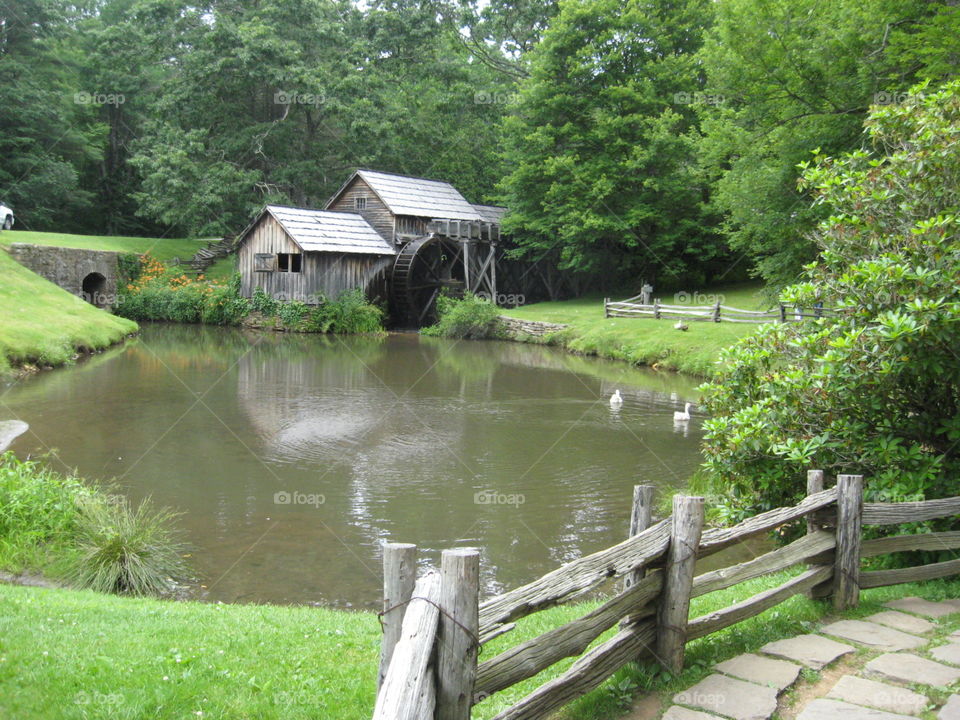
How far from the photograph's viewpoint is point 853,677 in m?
4.52

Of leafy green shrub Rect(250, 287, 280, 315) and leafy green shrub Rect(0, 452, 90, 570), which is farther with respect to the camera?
leafy green shrub Rect(250, 287, 280, 315)

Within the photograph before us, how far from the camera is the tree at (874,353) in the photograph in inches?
261

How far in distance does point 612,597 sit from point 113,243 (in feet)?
129

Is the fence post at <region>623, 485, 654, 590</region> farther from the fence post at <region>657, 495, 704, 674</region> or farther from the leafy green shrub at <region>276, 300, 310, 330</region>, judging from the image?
the leafy green shrub at <region>276, 300, 310, 330</region>

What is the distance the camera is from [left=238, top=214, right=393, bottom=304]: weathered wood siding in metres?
33.5

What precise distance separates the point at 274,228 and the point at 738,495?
28.6 metres

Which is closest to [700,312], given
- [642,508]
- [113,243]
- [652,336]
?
[652,336]

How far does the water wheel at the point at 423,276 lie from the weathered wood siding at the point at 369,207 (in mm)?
1348

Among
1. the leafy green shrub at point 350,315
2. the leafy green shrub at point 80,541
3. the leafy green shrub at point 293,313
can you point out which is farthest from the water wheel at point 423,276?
the leafy green shrub at point 80,541

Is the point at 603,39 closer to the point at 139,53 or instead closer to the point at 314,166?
the point at 314,166

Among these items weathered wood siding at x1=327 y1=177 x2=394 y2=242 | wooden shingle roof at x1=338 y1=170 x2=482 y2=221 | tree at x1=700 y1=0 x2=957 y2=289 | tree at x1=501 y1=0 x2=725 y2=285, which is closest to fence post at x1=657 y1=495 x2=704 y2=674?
tree at x1=700 y1=0 x2=957 y2=289

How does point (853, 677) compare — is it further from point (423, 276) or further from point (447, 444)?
point (423, 276)

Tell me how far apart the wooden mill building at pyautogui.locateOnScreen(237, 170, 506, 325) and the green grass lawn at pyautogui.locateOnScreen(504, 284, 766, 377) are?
4.60 metres

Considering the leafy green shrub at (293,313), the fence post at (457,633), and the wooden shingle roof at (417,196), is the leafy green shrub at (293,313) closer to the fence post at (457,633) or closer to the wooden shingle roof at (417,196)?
the wooden shingle roof at (417,196)
